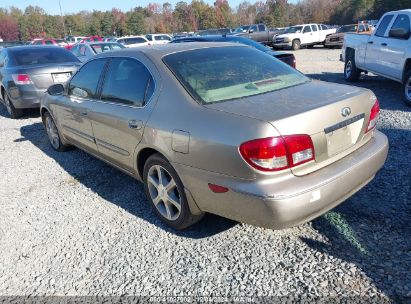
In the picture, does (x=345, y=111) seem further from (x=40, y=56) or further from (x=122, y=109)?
(x=40, y=56)

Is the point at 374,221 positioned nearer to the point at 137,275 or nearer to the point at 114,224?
the point at 137,275

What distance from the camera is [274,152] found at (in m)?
2.41

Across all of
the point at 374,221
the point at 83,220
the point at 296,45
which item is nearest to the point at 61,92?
the point at 83,220

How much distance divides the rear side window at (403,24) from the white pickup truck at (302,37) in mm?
18356

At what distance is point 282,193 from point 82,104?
2.84 meters

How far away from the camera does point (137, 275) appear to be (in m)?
2.82

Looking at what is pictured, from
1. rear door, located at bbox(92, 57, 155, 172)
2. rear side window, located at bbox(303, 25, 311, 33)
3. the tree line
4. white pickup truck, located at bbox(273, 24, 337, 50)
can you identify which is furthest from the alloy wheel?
the tree line

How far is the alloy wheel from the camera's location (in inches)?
126

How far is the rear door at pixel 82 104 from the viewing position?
13.7ft

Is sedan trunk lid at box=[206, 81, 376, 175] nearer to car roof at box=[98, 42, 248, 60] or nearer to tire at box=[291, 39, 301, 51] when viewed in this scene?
car roof at box=[98, 42, 248, 60]

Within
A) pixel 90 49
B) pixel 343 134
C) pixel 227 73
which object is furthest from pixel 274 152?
pixel 90 49

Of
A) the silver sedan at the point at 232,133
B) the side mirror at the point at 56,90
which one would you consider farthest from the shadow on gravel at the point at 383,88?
the side mirror at the point at 56,90

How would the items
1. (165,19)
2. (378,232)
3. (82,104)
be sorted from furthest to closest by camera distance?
1. (165,19)
2. (82,104)
3. (378,232)

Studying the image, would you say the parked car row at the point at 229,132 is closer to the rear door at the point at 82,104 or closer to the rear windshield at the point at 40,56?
the rear door at the point at 82,104
